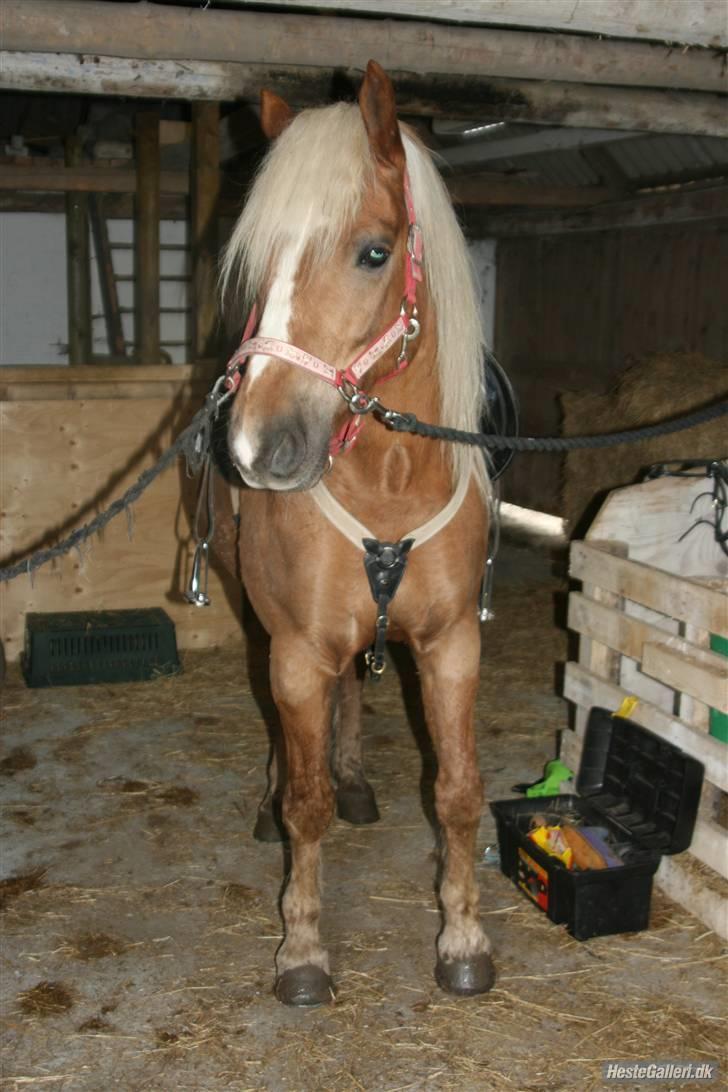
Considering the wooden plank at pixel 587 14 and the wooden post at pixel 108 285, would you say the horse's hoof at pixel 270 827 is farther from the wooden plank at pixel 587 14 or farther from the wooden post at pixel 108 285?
the wooden post at pixel 108 285

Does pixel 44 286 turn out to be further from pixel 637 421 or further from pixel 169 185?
pixel 637 421

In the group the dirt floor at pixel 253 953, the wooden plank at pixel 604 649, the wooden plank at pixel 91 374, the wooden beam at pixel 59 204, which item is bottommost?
the dirt floor at pixel 253 953

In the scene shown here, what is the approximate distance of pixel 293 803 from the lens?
2.51 m

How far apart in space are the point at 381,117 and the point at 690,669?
168 cm

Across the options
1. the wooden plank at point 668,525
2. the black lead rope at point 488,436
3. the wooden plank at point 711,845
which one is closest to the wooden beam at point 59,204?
the wooden plank at point 668,525

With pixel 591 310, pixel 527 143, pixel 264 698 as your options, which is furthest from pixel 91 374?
pixel 591 310

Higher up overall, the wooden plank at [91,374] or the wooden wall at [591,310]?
the wooden wall at [591,310]

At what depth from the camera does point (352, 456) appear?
2.19 meters

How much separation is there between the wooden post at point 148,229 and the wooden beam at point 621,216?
3440mm

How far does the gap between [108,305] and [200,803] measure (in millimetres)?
7830

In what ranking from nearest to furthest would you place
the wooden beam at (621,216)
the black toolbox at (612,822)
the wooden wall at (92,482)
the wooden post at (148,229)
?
the black toolbox at (612,822), the wooden wall at (92,482), the wooden post at (148,229), the wooden beam at (621,216)

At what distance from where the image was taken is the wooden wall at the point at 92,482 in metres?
4.95

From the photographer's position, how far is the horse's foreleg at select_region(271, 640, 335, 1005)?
7.77ft

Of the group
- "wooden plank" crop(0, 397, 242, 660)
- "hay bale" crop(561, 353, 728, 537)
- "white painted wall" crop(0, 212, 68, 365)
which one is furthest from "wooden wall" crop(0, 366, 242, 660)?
"white painted wall" crop(0, 212, 68, 365)
